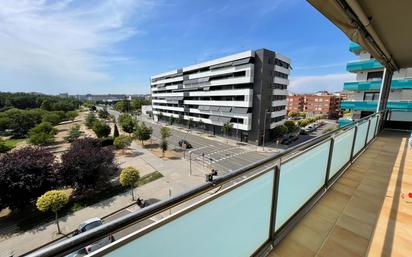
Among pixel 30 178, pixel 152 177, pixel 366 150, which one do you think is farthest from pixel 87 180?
pixel 366 150

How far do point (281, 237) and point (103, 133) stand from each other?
28480 millimetres

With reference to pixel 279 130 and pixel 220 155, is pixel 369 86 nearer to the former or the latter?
pixel 279 130

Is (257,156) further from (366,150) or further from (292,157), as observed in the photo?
(292,157)

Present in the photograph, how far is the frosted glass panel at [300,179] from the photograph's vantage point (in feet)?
5.64

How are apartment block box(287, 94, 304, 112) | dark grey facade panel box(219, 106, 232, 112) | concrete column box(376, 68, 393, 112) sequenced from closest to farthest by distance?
1. concrete column box(376, 68, 393, 112)
2. dark grey facade panel box(219, 106, 232, 112)
3. apartment block box(287, 94, 304, 112)

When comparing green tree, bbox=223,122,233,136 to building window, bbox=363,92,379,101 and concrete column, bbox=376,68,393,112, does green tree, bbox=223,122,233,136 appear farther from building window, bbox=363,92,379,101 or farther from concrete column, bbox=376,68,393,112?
concrete column, bbox=376,68,393,112

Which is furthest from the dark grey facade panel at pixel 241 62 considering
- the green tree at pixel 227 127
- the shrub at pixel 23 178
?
the shrub at pixel 23 178

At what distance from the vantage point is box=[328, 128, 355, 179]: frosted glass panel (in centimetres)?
274

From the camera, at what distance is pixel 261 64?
20547 millimetres

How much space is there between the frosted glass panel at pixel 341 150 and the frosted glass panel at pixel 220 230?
180 centimetres

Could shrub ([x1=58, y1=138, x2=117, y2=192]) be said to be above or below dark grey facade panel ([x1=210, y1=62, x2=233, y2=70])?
below

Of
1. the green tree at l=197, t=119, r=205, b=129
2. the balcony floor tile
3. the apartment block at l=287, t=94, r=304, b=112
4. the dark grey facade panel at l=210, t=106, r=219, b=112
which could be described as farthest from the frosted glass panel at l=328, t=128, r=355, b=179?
the apartment block at l=287, t=94, r=304, b=112

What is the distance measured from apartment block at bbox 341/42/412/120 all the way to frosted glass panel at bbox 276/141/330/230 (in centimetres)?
1460

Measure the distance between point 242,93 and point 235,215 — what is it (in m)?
21.8
